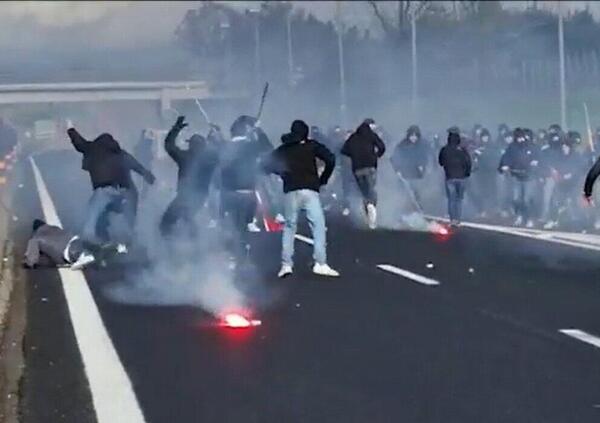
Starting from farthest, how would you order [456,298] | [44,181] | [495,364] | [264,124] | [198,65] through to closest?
[44,181]
[264,124]
[198,65]
[456,298]
[495,364]

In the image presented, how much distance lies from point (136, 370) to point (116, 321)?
9.42 feet

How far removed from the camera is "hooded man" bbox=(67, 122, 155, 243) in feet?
62.4

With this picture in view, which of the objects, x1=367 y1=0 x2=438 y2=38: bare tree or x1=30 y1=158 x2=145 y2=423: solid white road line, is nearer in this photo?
x1=30 y1=158 x2=145 y2=423: solid white road line

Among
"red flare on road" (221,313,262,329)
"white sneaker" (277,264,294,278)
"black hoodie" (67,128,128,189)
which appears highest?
"black hoodie" (67,128,128,189)

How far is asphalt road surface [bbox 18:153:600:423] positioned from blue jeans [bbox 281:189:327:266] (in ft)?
1.07

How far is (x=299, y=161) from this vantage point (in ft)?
55.2

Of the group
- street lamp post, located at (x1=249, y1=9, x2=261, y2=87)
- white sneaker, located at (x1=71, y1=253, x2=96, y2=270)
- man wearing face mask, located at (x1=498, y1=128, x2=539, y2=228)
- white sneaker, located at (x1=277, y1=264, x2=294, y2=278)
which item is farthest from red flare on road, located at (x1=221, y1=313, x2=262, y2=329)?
street lamp post, located at (x1=249, y1=9, x2=261, y2=87)

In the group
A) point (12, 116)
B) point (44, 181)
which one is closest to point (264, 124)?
point (12, 116)

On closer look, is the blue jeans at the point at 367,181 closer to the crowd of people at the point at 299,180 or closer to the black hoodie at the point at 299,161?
the crowd of people at the point at 299,180

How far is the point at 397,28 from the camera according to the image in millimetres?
47969

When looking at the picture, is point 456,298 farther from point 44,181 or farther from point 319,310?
point 44,181

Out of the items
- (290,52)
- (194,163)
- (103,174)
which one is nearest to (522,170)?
(194,163)

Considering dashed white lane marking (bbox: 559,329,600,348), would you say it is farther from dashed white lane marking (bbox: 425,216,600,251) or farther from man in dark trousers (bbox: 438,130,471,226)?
man in dark trousers (bbox: 438,130,471,226)

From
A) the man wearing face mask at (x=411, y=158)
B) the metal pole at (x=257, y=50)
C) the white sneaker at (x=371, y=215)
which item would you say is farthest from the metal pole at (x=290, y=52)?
the white sneaker at (x=371, y=215)
